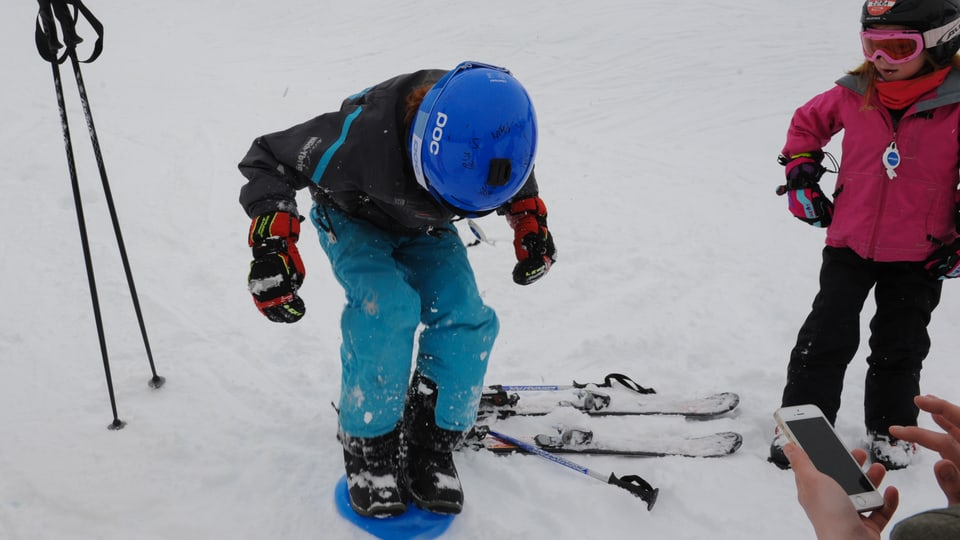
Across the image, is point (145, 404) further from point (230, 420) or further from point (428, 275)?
point (428, 275)

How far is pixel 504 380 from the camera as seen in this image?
3891 mm

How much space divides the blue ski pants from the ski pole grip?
69 cm

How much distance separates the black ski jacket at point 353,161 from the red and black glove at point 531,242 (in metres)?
0.55

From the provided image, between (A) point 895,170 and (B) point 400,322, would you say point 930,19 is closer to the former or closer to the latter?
(A) point 895,170

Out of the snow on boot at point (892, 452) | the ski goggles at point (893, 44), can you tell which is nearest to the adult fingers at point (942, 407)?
the snow on boot at point (892, 452)

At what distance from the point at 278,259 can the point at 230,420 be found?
1.13 m

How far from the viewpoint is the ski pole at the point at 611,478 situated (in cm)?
287

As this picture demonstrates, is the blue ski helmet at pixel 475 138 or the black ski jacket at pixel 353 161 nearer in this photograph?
the blue ski helmet at pixel 475 138

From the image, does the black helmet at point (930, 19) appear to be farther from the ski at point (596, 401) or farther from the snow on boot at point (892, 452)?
the ski at point (596, 401)

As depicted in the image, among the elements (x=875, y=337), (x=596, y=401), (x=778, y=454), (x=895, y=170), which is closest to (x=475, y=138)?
(x=596, y=401)

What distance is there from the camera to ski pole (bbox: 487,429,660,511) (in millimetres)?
2873

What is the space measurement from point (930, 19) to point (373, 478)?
2.95 m

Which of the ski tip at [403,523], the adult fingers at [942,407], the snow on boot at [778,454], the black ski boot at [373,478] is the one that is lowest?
the snow on boot at [778,454]

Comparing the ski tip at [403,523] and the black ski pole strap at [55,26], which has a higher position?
the black ski pole strap at [55,26]
